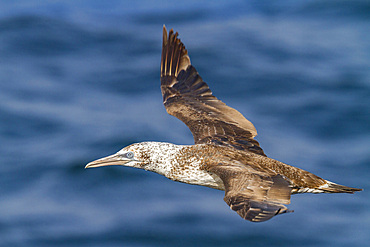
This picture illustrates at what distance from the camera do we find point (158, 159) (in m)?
14.3

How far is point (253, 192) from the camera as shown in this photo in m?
12.3

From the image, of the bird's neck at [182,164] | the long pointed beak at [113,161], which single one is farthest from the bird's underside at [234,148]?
the long pointed beak at [113,161]

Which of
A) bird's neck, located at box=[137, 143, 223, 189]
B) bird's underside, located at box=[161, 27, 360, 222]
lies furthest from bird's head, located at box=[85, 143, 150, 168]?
bird's underside, located at box=[161, 27, 360, 222]

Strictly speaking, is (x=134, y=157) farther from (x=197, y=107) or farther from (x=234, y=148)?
(x=197, y=107)

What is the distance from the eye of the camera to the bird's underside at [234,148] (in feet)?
39.8

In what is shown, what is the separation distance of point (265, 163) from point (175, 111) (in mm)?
3045

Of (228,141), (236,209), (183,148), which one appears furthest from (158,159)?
(236,209)

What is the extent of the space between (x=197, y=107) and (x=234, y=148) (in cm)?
172

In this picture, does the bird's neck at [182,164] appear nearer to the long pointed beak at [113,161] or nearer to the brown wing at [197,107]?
the long pointed beak at [113,161]

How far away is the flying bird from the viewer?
1231cm

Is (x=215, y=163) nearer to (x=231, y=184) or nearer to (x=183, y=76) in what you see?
(x=231, y=184)

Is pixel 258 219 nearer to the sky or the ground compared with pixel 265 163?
nearer to the ground

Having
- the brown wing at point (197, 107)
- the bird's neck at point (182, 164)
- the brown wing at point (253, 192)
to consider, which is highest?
the brown wing at point (197, 107)

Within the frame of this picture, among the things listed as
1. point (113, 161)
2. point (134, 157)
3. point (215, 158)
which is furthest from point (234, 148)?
point (113, 161)
